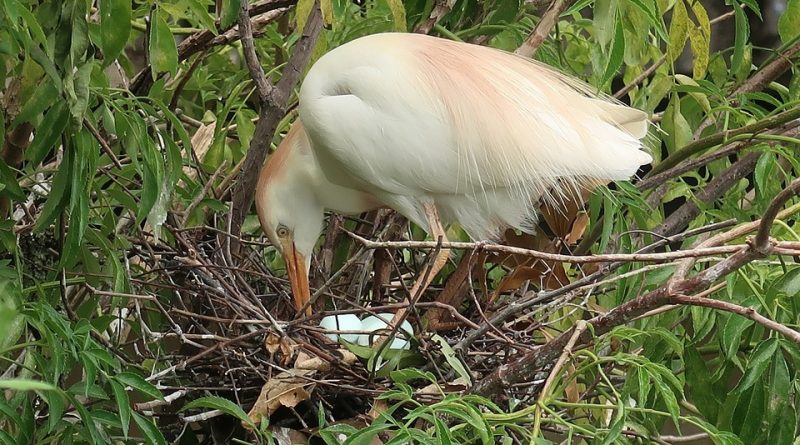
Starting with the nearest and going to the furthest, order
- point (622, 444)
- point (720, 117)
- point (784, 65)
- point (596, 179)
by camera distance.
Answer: point (622, 444) → point (596, 179) → point (784, 65) → point (720, 117)

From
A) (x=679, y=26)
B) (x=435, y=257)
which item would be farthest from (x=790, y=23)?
(x=435, y=257)

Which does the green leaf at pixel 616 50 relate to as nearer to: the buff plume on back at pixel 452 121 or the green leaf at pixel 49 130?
the buff plume on back at pixel 452 121

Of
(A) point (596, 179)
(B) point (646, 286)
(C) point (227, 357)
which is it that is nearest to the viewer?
(B) point (646, 286)

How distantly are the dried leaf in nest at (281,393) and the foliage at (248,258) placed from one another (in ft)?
0.11

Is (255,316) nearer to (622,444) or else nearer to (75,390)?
(75,390)

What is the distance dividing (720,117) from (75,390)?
1064 mm

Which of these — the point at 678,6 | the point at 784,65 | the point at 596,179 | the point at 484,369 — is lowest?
the point at 484,369

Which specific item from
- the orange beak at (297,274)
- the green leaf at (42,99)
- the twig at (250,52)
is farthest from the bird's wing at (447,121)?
the green leaf at (42,99)

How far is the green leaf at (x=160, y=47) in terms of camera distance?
1.00 m

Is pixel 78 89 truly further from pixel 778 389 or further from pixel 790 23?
pixel 790 23

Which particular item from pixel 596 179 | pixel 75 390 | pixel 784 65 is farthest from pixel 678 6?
pixel 75 390

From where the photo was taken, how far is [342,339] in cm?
123

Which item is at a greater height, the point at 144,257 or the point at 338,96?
the point at 338,96

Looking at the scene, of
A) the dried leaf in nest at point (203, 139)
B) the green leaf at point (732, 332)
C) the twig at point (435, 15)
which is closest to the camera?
the green leaf at point (732, 332)
